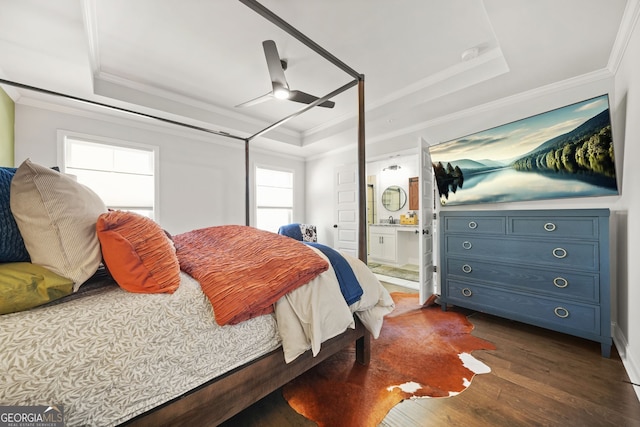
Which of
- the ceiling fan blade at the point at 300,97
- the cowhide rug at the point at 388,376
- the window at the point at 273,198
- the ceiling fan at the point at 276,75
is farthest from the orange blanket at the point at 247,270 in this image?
the window at the point at 273,198

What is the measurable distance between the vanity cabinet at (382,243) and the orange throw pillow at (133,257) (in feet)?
16.2

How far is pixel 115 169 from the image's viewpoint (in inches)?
130

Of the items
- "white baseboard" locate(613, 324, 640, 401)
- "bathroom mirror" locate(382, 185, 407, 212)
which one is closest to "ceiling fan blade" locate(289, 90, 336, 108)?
"white baseboard" locate(613, 324, 640, 401)

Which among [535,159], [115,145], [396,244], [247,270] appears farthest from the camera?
[396,244]

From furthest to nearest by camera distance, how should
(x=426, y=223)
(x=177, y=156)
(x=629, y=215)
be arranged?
1. (x=177, y=156)
2. (x=426, y=223)
3. (x=629, y=215)

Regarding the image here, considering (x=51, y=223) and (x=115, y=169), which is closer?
(x=51, y=223)

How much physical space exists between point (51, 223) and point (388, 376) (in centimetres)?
196

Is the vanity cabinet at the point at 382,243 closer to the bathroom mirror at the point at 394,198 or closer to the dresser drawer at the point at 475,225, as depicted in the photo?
Result: the bathroom mirror at the point at 394,198


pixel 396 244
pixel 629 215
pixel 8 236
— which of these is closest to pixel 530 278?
pixel 629 215

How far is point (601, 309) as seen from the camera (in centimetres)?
189

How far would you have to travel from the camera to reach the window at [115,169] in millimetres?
3031

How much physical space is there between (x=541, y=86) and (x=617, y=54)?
57cm

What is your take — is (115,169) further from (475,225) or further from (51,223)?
(475,225)

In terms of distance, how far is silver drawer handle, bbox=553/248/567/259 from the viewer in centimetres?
207
